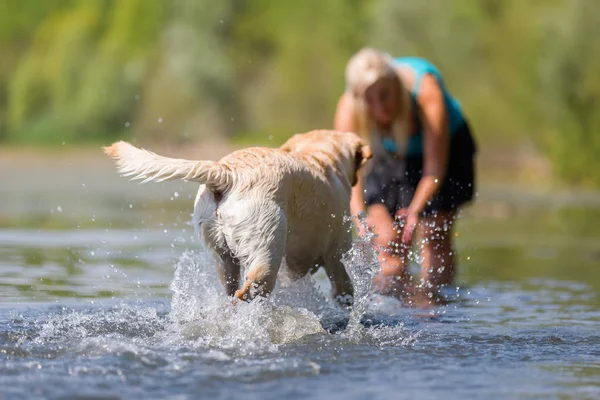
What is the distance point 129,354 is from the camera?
4.32 metres

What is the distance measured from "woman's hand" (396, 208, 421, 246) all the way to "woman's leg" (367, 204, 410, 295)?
120 millimetres

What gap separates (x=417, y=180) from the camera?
7137mm

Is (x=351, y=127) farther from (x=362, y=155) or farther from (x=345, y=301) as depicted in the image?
(x=345, y=301)

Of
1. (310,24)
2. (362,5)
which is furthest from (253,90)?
(362,5)

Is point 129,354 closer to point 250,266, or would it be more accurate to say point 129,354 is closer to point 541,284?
point 250,266

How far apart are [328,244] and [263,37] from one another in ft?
117

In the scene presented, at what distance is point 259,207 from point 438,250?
2.86 metres

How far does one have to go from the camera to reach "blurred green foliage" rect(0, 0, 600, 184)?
20156 mm

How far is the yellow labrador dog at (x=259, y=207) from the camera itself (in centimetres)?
475

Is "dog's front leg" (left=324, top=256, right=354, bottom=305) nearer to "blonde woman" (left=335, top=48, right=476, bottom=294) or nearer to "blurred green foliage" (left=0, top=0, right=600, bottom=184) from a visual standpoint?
"blonde woman" (left=335, top=48, right=476, bottom=294)

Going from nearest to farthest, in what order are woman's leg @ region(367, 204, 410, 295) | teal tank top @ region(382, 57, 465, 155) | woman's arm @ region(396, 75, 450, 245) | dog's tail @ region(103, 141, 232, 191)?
dog's tail @ region(103, 141, 232, 191) → woman's arm @ region(396, 75, 450, 245) → teal tank top @ region(382, 57, 465, 155) → woman's leg @ region(367, 204, 410, 295)

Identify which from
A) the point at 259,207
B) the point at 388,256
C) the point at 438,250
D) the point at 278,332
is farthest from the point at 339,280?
the point at 438,250

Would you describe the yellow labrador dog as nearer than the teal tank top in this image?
Yes

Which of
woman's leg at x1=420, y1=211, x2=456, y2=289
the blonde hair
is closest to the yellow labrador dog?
the blonde hair
